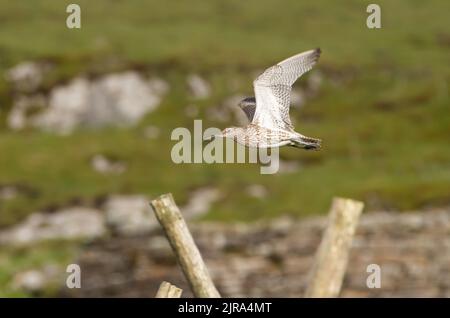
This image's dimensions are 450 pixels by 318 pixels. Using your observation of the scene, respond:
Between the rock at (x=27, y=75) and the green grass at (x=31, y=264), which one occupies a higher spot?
the rock at (x=27, y=75)

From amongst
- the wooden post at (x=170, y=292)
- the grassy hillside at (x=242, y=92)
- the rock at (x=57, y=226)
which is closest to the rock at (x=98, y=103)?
the grassy hillside at (x=242, y=92)

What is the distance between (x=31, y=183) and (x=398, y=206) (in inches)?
1224

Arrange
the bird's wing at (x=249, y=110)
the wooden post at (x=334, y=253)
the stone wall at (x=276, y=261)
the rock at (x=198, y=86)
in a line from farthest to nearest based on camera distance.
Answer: the rock at (x=198, y=86) < the stone wall at (x=276, y=261) < the wooden post at (x=334, y=253) < the bird's wing at (x=249, y=110)

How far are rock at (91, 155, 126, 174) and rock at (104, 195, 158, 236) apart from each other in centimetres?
728

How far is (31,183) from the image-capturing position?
71500 mm

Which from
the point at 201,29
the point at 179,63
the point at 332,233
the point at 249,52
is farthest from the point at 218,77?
the point at 332,233

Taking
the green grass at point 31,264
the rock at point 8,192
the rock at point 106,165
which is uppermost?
the rock at point 106,165

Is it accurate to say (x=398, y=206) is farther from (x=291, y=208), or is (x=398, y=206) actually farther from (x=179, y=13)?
(x=179, y=13)

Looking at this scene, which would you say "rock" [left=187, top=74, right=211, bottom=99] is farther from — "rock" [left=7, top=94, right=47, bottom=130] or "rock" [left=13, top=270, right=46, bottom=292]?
A: "rock" [left=13, top=270, right=46, bottom=292]

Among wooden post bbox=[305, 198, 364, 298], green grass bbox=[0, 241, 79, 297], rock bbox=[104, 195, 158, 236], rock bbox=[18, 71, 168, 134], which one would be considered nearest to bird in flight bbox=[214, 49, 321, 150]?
wooden post bbox=[305, 198, 364, 298]

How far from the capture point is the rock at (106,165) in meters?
73.8

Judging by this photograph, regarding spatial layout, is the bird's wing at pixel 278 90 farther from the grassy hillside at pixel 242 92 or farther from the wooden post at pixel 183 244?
the grassy hillside at pixel 242 92

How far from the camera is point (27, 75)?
414 ft

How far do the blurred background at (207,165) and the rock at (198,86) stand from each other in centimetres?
20
